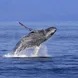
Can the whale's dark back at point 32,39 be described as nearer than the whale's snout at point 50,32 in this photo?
Yes

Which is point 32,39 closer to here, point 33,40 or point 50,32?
point 33,40

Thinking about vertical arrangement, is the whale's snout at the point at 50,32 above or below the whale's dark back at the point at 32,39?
above

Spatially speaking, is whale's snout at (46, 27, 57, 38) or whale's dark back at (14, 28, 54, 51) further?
whale's snout at (46, 27, 57, 38)

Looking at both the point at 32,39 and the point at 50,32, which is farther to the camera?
the point at 50,32

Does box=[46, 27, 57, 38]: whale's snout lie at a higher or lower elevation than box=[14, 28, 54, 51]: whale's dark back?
higher

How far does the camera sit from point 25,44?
31.0m

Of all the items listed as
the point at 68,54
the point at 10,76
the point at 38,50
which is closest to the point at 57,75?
the point at 10,76

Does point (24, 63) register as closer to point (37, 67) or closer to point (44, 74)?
point (37, 67)

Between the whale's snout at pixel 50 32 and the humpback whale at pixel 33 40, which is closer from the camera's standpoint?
the humpback whale at pixel 33 40

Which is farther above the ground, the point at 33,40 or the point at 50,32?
the point at 50,32

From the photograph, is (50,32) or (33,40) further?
(50,32)

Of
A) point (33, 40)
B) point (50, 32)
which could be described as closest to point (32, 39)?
point (33, 40)

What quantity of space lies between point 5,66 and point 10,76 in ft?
10.6

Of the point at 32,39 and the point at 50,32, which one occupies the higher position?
the point at 50,32
